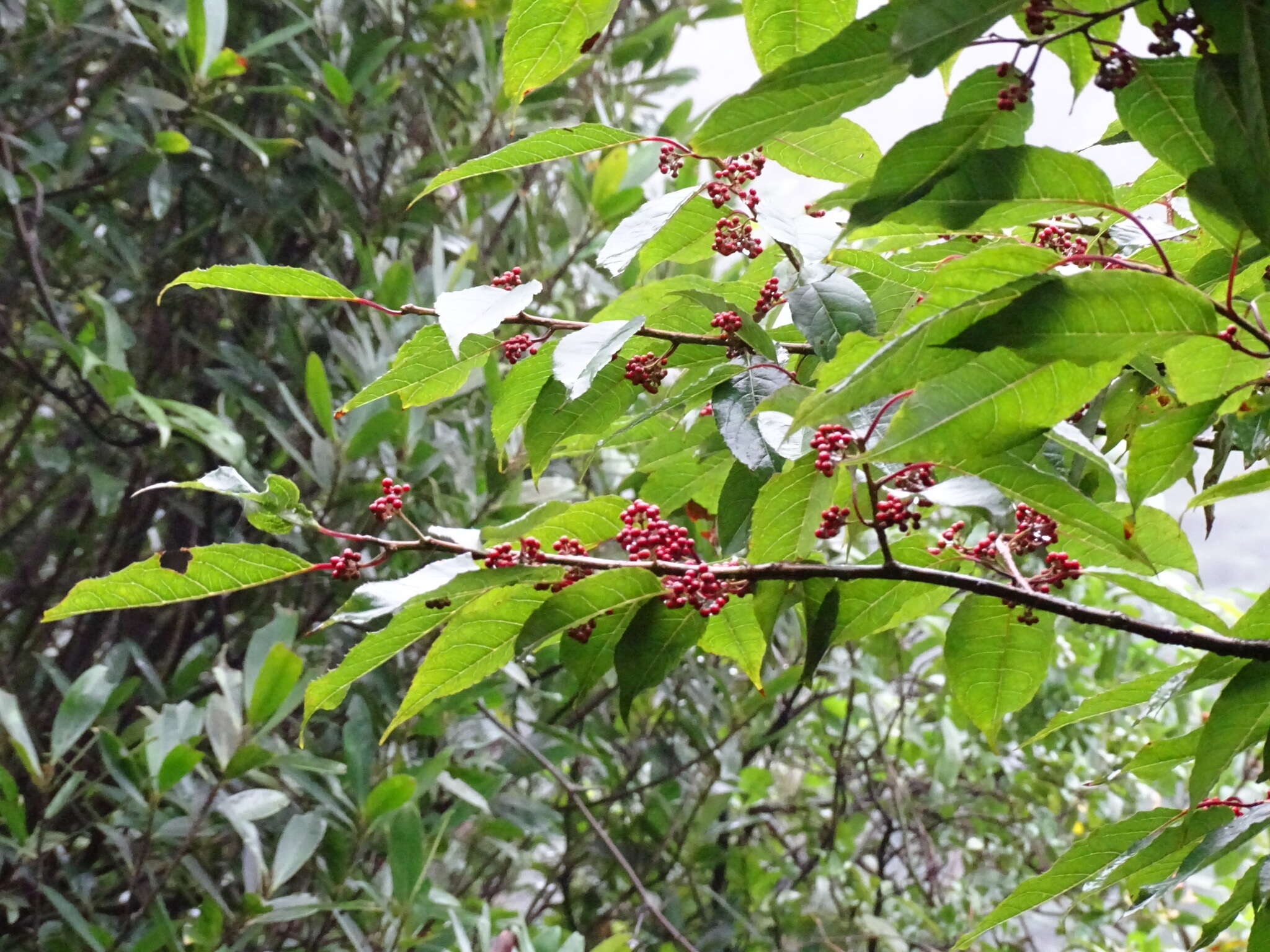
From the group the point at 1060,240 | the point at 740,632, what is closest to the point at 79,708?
the point at 740,632

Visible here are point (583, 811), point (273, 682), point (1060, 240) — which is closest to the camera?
point (1060, 240)

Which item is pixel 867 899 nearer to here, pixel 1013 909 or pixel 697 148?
pixel 1013 909

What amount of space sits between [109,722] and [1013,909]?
1230mm

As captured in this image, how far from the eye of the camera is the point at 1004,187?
Result: 0.41 metres

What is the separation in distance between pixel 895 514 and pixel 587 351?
16cm

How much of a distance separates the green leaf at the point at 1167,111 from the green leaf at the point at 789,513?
0.19 m

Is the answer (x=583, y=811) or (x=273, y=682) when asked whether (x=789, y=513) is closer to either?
(x=273, y=682)

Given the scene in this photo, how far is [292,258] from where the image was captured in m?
1.77

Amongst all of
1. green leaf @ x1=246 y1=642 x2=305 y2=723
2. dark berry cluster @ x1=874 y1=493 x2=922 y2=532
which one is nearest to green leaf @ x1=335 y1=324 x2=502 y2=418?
dark berry cluster @ x1=874 y1=493 x2=922 y2=532

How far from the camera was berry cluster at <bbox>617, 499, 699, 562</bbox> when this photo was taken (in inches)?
21.2

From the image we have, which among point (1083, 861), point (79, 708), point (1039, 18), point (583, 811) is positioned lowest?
point (583, 811)

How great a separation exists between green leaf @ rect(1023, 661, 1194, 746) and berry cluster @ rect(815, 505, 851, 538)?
162mm

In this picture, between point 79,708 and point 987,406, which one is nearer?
point 987,406

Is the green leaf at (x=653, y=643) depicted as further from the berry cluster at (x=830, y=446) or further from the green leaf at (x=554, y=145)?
the green leaf at (x=554, y=145)
